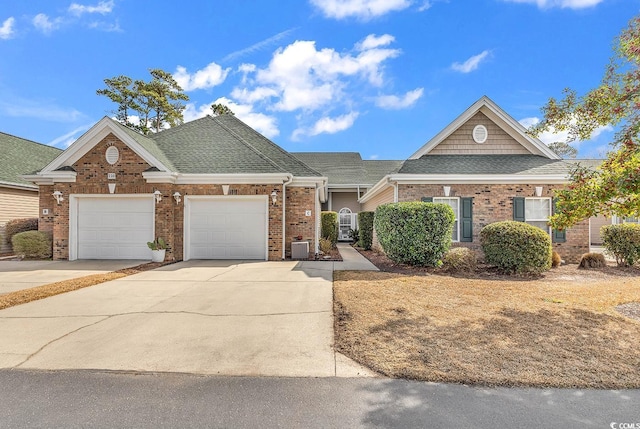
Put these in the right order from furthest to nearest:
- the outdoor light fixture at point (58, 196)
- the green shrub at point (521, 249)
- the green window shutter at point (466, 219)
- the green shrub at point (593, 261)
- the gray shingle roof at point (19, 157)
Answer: the gray shingle roof at point (19, 157) → the green window shutter at point (466, 219) → the outdoor light fixture at point (58, 196) → the green shrub at point (593, 261) → the green shrub at point (521, 249)

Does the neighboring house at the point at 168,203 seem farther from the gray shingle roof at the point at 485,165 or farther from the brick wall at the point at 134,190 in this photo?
the gray shingle roof at the point at 485,165

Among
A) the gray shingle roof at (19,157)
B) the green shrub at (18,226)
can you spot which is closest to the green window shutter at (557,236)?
the green shrub at (18,226)

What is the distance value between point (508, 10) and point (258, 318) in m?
11.6

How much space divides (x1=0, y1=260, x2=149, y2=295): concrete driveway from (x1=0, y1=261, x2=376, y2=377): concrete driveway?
196 cm

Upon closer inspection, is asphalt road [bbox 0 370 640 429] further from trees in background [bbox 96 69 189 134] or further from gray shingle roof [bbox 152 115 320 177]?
trees in background [bbox 96 69 189 134]

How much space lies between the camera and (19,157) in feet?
54.3

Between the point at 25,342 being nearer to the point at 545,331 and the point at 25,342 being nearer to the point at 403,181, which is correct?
the point at 545,331

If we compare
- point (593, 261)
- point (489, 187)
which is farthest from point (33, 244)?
point (593, 261)

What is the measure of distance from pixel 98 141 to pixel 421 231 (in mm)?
11470

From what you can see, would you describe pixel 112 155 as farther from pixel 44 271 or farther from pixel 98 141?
pixel 44 271

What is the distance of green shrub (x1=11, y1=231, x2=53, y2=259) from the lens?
11.9 metres

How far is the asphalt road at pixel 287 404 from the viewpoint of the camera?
254 centimetres

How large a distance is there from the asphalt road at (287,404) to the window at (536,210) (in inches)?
395

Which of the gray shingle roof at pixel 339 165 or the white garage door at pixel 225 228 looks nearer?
the white garage door at pixel 225 228
